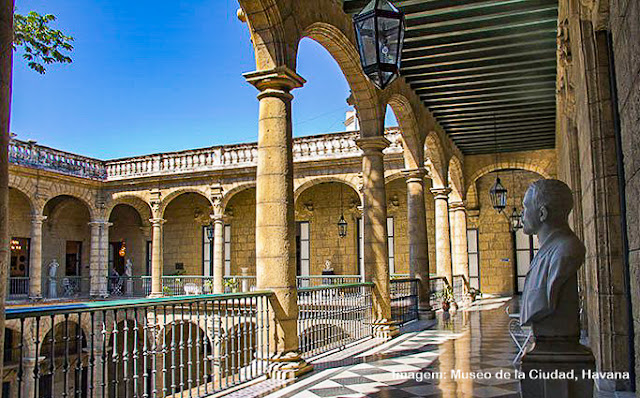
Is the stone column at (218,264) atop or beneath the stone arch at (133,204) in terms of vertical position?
beneath

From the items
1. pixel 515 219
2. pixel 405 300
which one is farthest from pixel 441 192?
pixel 515 219

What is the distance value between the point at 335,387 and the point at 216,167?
1338 cm

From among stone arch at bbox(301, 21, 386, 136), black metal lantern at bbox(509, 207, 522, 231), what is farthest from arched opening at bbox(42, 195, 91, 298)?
black metal lantern at bbox(509, 207, 522, 231)

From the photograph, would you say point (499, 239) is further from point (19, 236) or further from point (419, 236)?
point (19, 236)

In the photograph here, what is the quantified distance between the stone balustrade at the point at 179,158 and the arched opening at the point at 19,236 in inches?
79.2

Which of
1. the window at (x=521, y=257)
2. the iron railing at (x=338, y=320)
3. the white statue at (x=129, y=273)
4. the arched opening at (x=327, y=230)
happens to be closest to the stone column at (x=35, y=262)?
the white statue at (x=129, y=273)

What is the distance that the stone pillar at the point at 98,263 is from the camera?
17906mm

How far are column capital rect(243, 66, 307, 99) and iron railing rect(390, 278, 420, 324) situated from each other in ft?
17.3

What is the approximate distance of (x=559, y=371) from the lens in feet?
8.72

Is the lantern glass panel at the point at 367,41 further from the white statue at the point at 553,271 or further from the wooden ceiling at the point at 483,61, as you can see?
the wooden ceiling at the point at 483,61

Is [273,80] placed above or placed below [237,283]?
above

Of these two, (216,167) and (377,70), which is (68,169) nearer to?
(216,167)

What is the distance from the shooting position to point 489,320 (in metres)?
10.2

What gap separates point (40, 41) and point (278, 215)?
2755 mm
